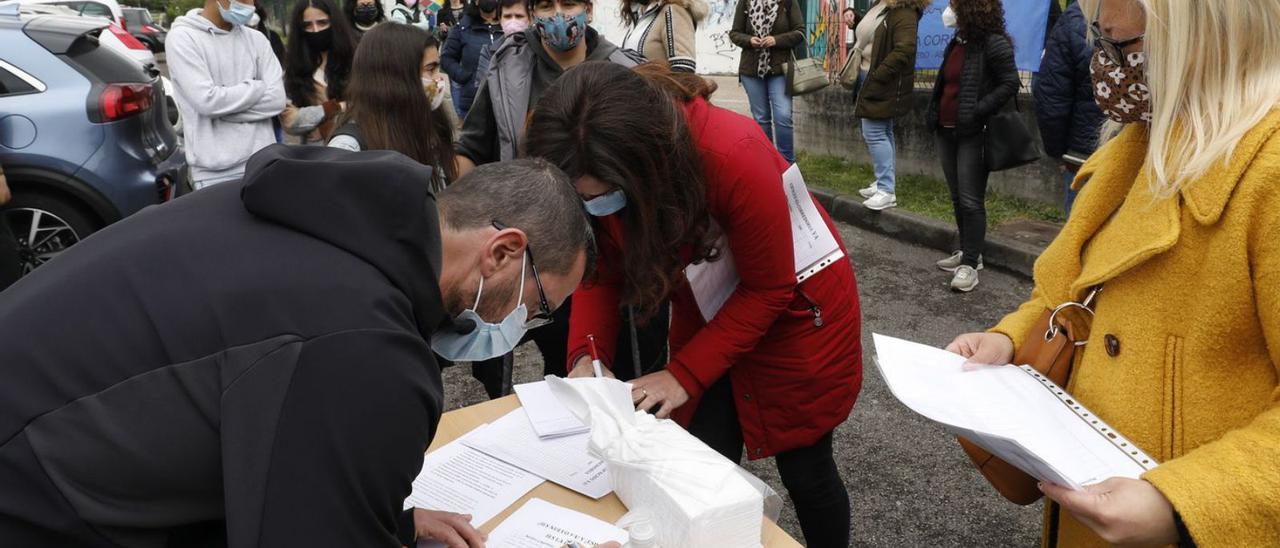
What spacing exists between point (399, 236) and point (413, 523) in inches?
21.7

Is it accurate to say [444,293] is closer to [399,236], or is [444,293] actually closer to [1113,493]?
[399,236]

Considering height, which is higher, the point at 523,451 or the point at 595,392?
the point at 595,392

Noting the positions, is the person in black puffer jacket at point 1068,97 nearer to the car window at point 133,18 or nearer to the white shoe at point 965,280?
the white shoe at point 965,280

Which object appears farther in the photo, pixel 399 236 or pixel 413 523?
pixel 413 523

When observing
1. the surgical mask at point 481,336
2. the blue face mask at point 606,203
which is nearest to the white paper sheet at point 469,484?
the surgical mask at point 481,336

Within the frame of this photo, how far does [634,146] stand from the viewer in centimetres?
161

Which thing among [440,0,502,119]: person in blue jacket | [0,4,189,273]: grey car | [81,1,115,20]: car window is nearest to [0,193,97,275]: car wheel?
[0,4,189,273]: grey car

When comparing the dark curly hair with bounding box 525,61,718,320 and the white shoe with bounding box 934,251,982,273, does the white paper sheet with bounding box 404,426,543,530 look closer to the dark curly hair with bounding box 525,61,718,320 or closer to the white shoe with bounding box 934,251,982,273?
the dark curly hair with bounding box 525,61,718,320

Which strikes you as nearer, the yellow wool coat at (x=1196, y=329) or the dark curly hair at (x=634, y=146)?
the yellow wool coat at (x=1196, y=329)

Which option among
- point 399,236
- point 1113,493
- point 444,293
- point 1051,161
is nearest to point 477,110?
point 444,293

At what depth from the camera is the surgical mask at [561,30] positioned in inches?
117

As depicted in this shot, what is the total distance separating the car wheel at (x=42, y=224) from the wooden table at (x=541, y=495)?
3473 mm

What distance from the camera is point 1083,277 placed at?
1.30 metres

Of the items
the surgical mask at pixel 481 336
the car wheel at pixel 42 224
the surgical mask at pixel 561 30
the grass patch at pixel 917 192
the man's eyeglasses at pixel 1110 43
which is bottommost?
the grass patch at pixel 917 192
